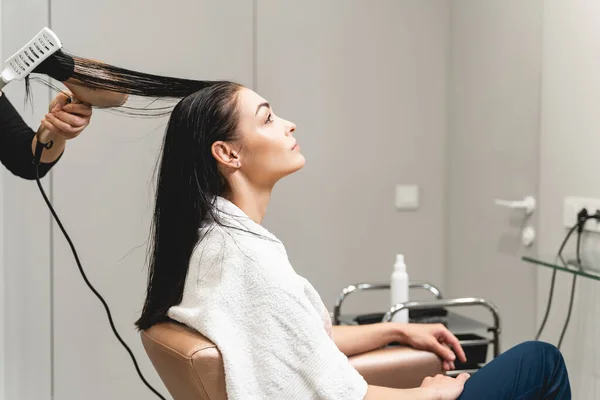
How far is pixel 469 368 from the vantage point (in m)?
2.05

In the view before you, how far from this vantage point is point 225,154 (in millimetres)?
1484

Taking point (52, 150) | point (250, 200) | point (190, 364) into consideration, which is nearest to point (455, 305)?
point (250, 200)

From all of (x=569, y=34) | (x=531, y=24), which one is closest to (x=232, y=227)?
(x=569, y=34)

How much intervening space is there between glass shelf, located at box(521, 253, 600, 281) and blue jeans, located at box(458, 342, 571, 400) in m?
0.41

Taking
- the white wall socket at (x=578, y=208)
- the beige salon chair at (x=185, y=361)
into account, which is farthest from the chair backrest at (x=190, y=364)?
the white wall socket at (x=578, y=208)

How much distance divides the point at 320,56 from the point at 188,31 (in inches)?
20.5

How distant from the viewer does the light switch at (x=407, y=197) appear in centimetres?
309

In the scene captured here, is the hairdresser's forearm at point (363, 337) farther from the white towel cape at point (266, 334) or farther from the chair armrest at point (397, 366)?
the white towel cape at point (266, 334)

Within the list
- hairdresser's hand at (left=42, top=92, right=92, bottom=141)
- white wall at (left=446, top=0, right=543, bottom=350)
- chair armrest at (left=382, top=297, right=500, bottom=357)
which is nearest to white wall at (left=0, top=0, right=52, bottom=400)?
hairdresser's hand at (left=42, top=92, right=92, bottom=141)

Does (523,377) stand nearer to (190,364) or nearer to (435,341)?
(435,341)

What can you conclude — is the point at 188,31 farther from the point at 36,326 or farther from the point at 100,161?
the point at 36,326

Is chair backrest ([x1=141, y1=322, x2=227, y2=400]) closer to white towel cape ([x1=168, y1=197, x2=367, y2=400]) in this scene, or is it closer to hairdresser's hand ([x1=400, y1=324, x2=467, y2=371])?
white towel cape ([x1=168, y1=197, x2=367, y2=400])

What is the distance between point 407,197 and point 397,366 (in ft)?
4.94

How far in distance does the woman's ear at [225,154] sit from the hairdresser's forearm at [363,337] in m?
0.46
